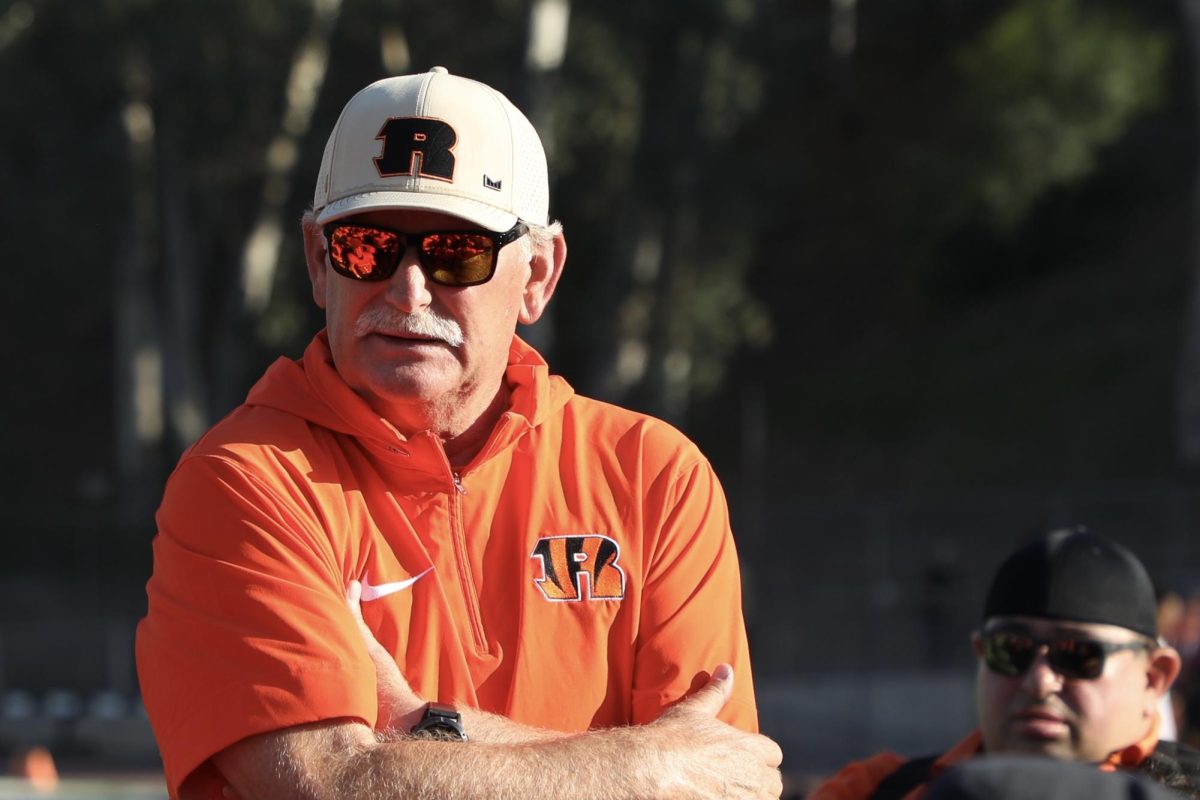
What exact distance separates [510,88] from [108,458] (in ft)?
58.0

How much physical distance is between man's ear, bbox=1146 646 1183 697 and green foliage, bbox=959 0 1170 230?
1372 inches

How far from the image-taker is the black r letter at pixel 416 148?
3.43m

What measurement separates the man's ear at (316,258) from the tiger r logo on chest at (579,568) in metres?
0.65

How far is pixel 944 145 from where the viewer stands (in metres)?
40.2

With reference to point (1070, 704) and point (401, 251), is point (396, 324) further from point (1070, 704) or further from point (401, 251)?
point (1070, 704)

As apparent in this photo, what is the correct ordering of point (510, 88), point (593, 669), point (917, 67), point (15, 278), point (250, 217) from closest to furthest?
point (593, 669) < point (510, 88) < point (250, 217) < point (15, 278) < point (917, 67)

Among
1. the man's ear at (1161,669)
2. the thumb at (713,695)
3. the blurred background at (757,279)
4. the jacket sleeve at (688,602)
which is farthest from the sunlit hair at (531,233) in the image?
the blurred background at (757,279)

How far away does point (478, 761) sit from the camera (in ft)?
10.1

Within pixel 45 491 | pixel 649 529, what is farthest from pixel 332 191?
pixel 45 491

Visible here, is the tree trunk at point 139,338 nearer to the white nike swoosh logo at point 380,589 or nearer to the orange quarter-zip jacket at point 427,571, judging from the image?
the orange quarter-zip jacket at point 427,571

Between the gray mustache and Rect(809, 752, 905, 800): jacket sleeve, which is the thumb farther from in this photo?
Rect(809, 752, 905, 800): jacket sleeve

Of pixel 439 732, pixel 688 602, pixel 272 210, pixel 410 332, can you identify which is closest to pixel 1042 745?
pixel 688 602

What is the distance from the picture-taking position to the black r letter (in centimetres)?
343

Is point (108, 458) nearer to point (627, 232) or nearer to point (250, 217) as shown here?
point (250, 217)
